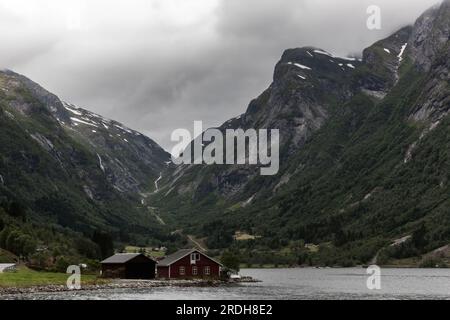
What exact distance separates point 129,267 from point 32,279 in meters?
28.5

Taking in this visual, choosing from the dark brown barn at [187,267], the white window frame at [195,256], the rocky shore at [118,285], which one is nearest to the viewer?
the rocky shore at [118,285]

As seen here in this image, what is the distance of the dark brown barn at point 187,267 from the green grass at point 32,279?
60.3 ft

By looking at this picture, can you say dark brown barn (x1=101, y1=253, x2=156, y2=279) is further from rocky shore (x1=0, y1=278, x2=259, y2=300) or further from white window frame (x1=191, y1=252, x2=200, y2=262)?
rocky shore (x1=0, y1=278, x2=259, y2=300)

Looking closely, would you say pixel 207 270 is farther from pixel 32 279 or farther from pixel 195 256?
pixel 32 279

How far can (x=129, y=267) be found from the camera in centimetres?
13525

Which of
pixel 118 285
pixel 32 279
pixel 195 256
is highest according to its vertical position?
pixel 195 256

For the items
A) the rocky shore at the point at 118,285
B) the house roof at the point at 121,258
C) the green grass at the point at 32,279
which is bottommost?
the rocky shore at the point at 118,285

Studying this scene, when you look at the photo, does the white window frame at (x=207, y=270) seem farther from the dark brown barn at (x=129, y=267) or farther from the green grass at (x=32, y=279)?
the green grass at (x=32, y=279)

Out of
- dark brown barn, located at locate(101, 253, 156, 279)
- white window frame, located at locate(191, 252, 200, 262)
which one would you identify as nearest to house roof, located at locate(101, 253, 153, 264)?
dark brown barn, located at locate(101, 253, 156, 279)

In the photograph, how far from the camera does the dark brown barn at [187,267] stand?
138 meters

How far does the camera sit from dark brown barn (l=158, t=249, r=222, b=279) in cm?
13762

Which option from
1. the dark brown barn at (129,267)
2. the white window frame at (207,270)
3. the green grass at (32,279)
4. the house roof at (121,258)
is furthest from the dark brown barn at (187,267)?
the green grass at (32,279)

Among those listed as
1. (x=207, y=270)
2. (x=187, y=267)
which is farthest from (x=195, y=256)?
(x=207, y=270)
